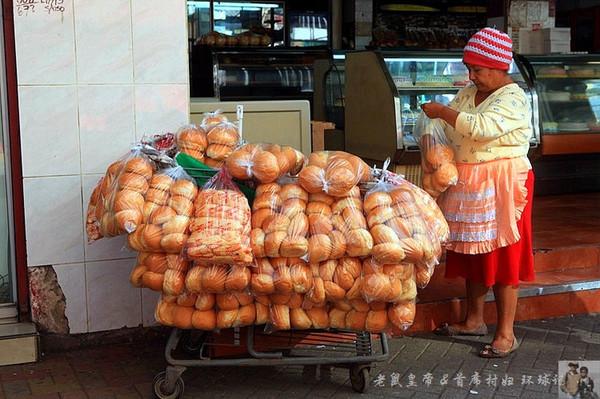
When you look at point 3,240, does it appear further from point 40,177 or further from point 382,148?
point 382,148

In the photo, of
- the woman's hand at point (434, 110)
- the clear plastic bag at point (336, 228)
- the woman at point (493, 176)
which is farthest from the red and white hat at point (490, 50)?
the clear plastic bag at point (336, 228)

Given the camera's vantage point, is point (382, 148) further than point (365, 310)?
Yes

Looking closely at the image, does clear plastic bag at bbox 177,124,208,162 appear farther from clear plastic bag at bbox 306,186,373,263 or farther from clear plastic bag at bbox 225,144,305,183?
clear plastic bag at bbox 306,186,373,263

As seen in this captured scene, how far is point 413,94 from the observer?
269 inches

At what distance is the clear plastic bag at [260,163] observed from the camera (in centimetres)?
362

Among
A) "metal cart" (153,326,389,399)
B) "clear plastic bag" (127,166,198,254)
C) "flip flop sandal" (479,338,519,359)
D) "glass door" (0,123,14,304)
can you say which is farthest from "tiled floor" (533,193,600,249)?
"glass door" (0,123,14,304)

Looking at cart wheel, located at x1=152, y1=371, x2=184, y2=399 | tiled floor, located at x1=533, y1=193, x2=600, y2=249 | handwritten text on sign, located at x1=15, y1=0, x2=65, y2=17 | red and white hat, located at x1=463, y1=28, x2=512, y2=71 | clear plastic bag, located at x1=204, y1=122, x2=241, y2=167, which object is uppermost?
handwritten text on sign, located at x1=15, y1=0, x2=65, y2=17

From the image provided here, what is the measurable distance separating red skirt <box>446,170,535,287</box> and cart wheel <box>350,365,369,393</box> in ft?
3.38

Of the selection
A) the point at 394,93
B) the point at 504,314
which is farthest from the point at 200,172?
the point at 394,93

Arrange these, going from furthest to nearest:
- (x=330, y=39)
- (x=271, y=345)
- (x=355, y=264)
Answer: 1. (x=330, y=39)
2. (x=271, y=345)
3. (x=355, y=264)

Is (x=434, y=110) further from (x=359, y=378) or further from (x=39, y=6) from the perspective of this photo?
(x=39, y=6)

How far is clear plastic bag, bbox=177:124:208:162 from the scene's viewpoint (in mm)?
3938

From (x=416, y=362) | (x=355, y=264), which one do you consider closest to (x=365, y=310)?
(x=355, y=264)

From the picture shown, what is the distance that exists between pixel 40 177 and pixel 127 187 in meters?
1.08
